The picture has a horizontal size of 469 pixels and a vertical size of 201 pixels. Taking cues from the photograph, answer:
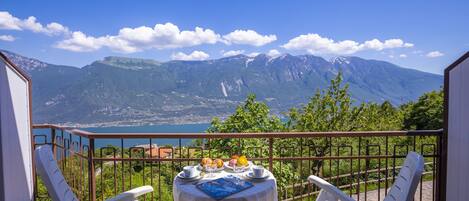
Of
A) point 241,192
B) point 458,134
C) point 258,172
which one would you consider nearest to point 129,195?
point 241,192

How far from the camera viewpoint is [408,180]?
2.22 m

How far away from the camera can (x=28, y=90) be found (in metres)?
3.36

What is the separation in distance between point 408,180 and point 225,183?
128cm

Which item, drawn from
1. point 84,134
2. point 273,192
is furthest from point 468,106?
point 84,134

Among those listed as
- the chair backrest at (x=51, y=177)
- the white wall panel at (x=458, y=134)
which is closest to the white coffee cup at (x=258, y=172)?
the chair backrest at (x=51, y=177)

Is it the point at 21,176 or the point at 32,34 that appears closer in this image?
the point at 21,176

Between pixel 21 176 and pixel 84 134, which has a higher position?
pixel 84 134

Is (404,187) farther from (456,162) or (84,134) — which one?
(84,134)

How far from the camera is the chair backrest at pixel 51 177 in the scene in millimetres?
2173

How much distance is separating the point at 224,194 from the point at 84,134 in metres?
1.96

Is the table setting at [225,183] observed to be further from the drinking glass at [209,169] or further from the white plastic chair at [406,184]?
the white plastic chair at [406,184]

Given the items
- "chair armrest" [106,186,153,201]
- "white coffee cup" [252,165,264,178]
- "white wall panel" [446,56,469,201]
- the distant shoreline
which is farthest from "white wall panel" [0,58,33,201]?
the distant shoreline

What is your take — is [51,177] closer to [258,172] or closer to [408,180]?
[258,172]

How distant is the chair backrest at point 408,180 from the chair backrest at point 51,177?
7.36 feet
